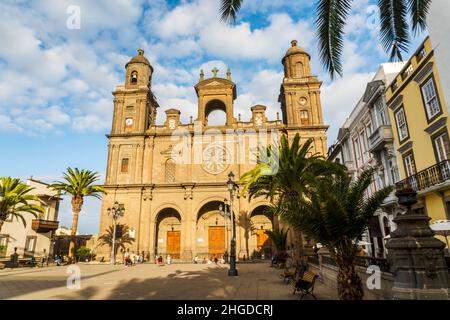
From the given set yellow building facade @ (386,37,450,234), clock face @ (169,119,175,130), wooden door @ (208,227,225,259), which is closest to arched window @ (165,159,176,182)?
clock face @ (169,119,175,130)

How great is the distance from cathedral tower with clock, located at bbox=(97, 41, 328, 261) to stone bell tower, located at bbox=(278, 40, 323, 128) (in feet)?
0.42

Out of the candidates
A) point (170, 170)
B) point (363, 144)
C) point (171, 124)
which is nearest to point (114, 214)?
point (170, 170)

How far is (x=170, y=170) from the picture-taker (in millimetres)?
37094

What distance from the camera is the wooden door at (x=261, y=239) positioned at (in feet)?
112

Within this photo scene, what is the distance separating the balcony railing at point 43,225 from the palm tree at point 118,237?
8333 mm

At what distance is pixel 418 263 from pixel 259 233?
28.3 metres

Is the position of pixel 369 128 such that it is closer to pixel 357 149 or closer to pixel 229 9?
pixel 357 149

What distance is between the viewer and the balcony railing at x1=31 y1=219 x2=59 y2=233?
35375 mm

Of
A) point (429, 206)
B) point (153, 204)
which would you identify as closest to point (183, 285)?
point (429, 206)

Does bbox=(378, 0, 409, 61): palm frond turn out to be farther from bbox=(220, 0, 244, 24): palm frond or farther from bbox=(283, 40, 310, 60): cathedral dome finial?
bbox=(283, 40, 310, 60): cathedral dome finial

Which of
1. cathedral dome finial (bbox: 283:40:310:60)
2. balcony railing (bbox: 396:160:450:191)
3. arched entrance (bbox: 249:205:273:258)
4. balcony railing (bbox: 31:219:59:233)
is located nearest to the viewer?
balcony railing (bbox: 396:160:450:191)
